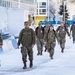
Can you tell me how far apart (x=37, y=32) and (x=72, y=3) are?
133 metres

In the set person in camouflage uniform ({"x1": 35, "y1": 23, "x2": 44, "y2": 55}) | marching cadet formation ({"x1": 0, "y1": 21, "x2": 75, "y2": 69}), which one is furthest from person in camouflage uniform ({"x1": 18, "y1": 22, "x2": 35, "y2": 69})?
person in camouflage uniform ({"x1": 35, "y1": 23, "x2": 44, "y2": 55})

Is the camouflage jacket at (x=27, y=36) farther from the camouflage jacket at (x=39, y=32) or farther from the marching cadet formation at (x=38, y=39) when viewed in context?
the camouflage jacket at (x=39, y=32)

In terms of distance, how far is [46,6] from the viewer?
431 feet

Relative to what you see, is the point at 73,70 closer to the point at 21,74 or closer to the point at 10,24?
the point at 21,74

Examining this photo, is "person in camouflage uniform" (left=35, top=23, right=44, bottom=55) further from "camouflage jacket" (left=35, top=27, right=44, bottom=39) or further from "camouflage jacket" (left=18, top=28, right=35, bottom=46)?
"camouflage jacket" (left=18, top=28, right=35, bottom=46)

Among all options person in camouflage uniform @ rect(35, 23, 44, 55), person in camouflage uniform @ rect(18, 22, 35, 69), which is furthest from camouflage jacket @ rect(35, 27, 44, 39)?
person in camouflage uniform @ rect(18, 22, 35, 69)

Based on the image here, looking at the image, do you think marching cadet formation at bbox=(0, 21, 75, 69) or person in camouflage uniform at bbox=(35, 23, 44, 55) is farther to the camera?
person in camouflage uniform at bbox=(35, 23, 44, 55)

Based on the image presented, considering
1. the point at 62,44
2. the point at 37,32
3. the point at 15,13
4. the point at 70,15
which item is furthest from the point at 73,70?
the point at 70,15

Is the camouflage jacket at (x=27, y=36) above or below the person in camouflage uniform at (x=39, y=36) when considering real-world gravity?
above

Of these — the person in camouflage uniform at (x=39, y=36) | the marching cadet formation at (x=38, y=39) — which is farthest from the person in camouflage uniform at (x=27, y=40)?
the person in camouflage uniform at (x=39, y=36)

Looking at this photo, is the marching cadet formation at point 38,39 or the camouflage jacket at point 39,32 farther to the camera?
the camouflage jacket at point 39,32

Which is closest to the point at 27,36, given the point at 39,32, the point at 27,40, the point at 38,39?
the point at 27,40

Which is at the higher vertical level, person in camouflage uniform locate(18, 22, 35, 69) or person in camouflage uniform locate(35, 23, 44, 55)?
person in camouflage uniform locate(18, 22, 35, 69)

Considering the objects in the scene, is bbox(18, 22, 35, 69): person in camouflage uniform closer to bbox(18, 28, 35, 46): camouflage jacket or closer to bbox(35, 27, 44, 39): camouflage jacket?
bbox(18, 28, 35, 46): camouflage jacket
